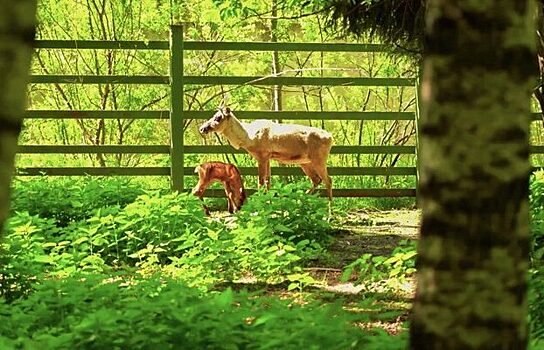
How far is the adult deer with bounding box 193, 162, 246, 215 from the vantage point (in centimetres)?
820

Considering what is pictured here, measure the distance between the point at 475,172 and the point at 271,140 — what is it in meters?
6.89

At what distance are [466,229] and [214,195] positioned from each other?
8.06 meters

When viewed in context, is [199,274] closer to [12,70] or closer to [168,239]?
[168,239]

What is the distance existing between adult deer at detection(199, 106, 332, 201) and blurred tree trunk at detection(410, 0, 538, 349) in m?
6.70

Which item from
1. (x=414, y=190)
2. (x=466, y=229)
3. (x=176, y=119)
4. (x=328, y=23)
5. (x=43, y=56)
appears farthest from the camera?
(x=43, y=56)

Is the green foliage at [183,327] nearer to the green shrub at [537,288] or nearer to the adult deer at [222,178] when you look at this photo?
the green shrub at [537,288]

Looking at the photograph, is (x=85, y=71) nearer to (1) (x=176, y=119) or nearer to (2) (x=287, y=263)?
(1) (x=176, y=119)

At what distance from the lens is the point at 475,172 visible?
1730mm

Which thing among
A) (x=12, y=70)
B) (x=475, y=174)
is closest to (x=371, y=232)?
(x=475, y=174)

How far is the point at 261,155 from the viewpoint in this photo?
28.4 ft

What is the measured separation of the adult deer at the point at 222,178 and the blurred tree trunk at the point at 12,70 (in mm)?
7008

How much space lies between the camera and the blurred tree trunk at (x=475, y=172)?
5.63ft

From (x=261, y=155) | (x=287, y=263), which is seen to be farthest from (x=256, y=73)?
(x=287, y=263)

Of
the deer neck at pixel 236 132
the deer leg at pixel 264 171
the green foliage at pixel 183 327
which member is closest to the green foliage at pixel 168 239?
the deer leg at pixel 264 171
